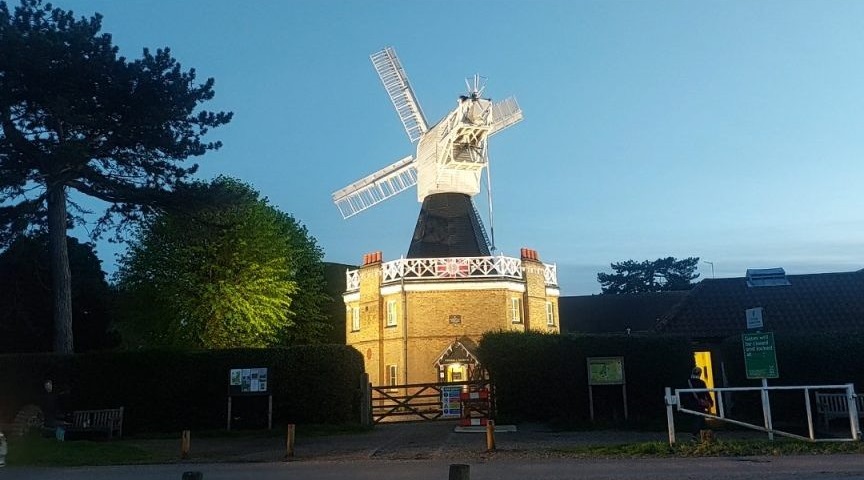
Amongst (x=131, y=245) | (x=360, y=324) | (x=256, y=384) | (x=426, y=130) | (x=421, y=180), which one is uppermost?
(x=426, y=130)

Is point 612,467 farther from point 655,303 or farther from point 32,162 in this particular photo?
point 655,303

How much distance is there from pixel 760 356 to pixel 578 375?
806cm

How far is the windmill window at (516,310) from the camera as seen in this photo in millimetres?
35375

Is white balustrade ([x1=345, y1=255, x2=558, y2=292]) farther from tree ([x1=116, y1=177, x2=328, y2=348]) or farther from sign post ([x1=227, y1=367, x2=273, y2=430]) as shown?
sign post ([x1=227, y1=367, x2=273, y2=430])

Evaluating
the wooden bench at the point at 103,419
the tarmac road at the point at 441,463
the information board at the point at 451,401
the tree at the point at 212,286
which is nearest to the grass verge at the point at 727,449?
the tarmac road at the point at 441,463

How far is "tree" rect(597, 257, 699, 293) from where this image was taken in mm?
81688

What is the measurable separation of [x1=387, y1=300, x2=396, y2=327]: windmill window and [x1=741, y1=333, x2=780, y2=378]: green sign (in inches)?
814

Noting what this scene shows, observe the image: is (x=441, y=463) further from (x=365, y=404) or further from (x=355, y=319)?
(x=355, y=319)

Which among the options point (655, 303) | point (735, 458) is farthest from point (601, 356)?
point (655, 303)

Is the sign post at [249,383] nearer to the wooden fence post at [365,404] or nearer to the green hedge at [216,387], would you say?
the green hedge at [216,387]

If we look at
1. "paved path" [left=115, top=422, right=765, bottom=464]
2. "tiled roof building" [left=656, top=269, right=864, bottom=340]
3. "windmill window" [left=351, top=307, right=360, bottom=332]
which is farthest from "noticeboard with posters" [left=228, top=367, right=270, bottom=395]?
"tiled roof building" [left=656, top=269, right=864, bottom=340]

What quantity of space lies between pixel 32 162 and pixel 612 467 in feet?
74.6

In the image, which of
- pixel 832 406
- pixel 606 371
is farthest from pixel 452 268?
pixel 832 406

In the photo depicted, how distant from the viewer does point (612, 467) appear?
13.3 metres
